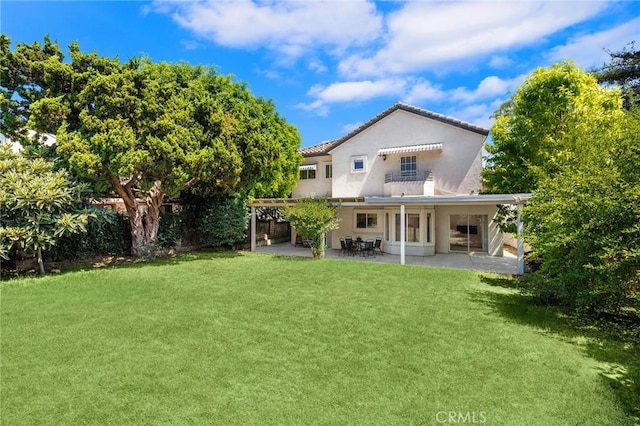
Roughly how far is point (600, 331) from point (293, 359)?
8.57 metres

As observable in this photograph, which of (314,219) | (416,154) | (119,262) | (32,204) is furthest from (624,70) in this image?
(32,204)

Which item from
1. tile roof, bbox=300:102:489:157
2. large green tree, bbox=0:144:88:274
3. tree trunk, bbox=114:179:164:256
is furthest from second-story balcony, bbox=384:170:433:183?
large green tree, bbox=0:144:88:274

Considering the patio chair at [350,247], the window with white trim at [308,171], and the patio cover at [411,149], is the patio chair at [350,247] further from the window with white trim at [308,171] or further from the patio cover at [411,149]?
the window with white trim at [308,171]

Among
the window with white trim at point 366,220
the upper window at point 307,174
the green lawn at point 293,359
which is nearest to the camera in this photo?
the green lawn at point 293,359

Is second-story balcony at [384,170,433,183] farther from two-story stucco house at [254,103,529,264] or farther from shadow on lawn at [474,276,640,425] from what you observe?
shadow on lawn at [474,276,640,425]

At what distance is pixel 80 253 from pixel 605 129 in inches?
1038

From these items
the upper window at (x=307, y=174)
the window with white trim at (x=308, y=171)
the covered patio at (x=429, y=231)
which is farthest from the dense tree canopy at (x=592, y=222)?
the upper window at (x=307, y=174)

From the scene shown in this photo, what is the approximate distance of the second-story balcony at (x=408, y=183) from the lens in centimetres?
2266

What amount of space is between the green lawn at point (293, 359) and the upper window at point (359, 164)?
1499cm

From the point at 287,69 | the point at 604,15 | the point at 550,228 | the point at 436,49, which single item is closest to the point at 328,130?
the point at 287,69

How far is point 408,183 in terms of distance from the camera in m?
23.1

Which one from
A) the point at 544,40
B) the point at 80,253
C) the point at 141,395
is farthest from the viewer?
the point at 80,253

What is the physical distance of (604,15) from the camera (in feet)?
43.4

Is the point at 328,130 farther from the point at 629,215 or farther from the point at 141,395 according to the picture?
→ the point at 141,395
